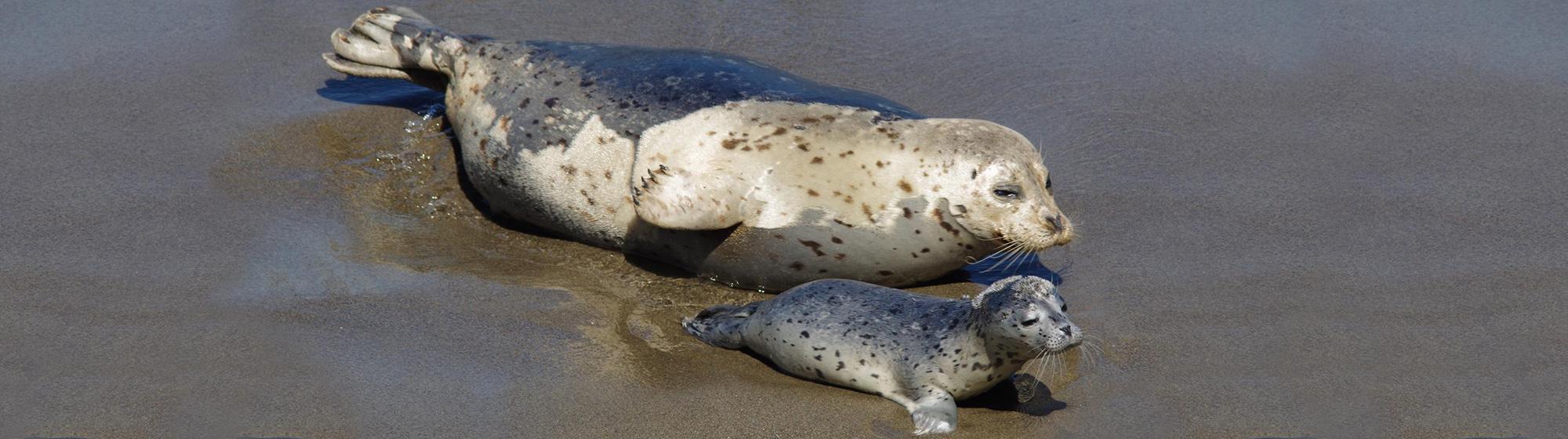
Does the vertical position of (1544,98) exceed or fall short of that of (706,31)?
it exceeds it

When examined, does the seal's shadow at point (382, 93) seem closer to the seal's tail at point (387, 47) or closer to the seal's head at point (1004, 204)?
the seal's tail at point (387, 47)

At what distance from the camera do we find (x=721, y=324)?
5652mm

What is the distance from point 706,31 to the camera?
8.41 meters

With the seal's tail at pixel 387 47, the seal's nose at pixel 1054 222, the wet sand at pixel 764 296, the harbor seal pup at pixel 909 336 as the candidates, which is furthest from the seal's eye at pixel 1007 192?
the seal's tail at pixel 387 47

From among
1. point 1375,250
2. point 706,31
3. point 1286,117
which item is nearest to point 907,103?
point 706,31

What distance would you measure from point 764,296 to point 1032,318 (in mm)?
1552

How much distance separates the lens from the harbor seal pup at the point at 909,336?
4.99m

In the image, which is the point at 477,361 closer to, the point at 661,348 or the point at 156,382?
the point at 661,348

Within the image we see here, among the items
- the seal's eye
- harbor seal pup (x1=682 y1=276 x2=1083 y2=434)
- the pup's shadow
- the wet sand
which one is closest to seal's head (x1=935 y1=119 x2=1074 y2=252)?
the seal's eye

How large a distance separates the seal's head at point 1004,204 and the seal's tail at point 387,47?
263 centimetres

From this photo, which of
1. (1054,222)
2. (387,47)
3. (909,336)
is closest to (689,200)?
(909,336)

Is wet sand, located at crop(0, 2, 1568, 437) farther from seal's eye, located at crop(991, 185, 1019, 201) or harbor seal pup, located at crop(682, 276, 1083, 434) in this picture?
seal's eye, located at crop(991, 185, 1019, 201)

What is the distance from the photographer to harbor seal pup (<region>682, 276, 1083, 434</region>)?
4.99 metres

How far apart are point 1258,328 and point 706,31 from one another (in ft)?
11.9
